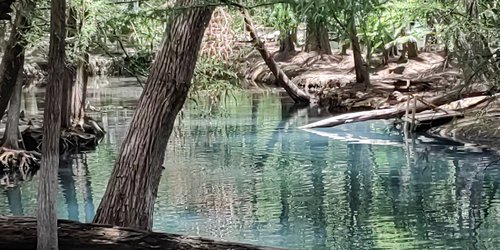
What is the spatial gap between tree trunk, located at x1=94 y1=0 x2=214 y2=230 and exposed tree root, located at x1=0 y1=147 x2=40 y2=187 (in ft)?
23.6

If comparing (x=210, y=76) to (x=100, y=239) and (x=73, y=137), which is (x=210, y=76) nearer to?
(x=73, y=137)

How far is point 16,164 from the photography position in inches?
467

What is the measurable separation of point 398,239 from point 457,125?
24.2ft

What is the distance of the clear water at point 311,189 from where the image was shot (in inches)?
311

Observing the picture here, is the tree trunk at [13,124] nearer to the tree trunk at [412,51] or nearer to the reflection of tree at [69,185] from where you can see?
the reflection of tree at [69,185]

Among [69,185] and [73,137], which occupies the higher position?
[73,137]

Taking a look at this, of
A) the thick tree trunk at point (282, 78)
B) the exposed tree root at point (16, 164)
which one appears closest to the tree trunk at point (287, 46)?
the thick tree trunk at point (282, 78)

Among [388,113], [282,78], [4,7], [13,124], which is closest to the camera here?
[4,7]

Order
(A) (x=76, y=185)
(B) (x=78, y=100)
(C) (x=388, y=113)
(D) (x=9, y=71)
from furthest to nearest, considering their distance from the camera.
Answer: (C) (x=388, y=113), (B) (x=78, y=100), (A) (x=76, y=185), (D) (x=9, y=71)

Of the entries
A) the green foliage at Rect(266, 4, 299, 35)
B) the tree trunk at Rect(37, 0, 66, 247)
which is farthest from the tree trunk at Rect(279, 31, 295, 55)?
the tree trunk at Rect(37, 0, 66, 247)

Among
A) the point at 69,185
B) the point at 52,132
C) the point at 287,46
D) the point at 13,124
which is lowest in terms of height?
the point at 69,185

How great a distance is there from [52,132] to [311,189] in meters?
6.64

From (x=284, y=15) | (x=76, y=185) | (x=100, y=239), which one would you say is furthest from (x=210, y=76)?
(x=100, y=239)

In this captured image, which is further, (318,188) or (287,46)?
(287,46)
